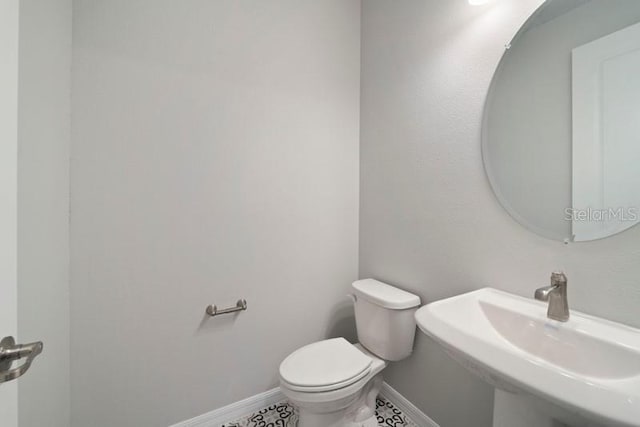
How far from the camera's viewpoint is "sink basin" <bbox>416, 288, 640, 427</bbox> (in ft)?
1.51

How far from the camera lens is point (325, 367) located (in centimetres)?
113

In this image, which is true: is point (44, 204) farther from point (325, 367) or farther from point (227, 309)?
point (325, 367)

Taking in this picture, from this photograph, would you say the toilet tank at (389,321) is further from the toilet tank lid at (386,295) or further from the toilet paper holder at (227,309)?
the toilet paper holder at (227,309)

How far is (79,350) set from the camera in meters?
1.04

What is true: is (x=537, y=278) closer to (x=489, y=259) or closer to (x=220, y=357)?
(x=489, y=259)

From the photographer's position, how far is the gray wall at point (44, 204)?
0.71 metres

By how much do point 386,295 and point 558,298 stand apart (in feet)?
2.27

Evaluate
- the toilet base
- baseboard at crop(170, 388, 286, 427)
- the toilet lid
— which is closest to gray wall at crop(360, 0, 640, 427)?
the toilet base

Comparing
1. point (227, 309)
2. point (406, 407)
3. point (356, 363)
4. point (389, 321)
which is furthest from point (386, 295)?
point (227, 309)

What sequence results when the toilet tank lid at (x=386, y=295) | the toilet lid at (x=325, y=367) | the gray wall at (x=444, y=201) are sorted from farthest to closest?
the toilet tank lid at (x=386, y=295), the toilet lid at (x=325, y=367), the gray wall at (x=444, y=201)

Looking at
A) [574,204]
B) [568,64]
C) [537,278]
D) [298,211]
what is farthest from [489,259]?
[298,211]

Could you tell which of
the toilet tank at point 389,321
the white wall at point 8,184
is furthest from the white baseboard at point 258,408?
the white wall at point 8,184

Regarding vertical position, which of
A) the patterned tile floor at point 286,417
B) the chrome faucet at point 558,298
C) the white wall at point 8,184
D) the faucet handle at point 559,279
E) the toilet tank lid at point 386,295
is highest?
the white wall at point 8,184

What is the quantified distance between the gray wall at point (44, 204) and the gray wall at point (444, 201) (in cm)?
151
